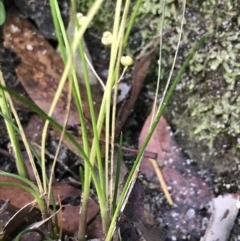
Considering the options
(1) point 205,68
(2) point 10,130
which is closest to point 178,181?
(1) point 205,68

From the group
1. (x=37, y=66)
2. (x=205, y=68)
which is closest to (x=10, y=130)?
(x=37, y=66)

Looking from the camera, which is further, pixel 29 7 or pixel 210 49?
pixel 29 7

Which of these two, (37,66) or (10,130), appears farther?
(37,66)

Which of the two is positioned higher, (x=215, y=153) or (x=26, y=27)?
(x=26, y=27)

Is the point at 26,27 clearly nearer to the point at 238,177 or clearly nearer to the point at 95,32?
the point at 95,32

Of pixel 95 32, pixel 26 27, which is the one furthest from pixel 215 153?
pixel 26 27

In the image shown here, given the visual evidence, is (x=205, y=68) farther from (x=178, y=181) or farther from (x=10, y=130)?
(x=10, y=130)

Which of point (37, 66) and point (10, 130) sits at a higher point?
point (37, 66)

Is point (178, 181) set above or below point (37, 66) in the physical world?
below
